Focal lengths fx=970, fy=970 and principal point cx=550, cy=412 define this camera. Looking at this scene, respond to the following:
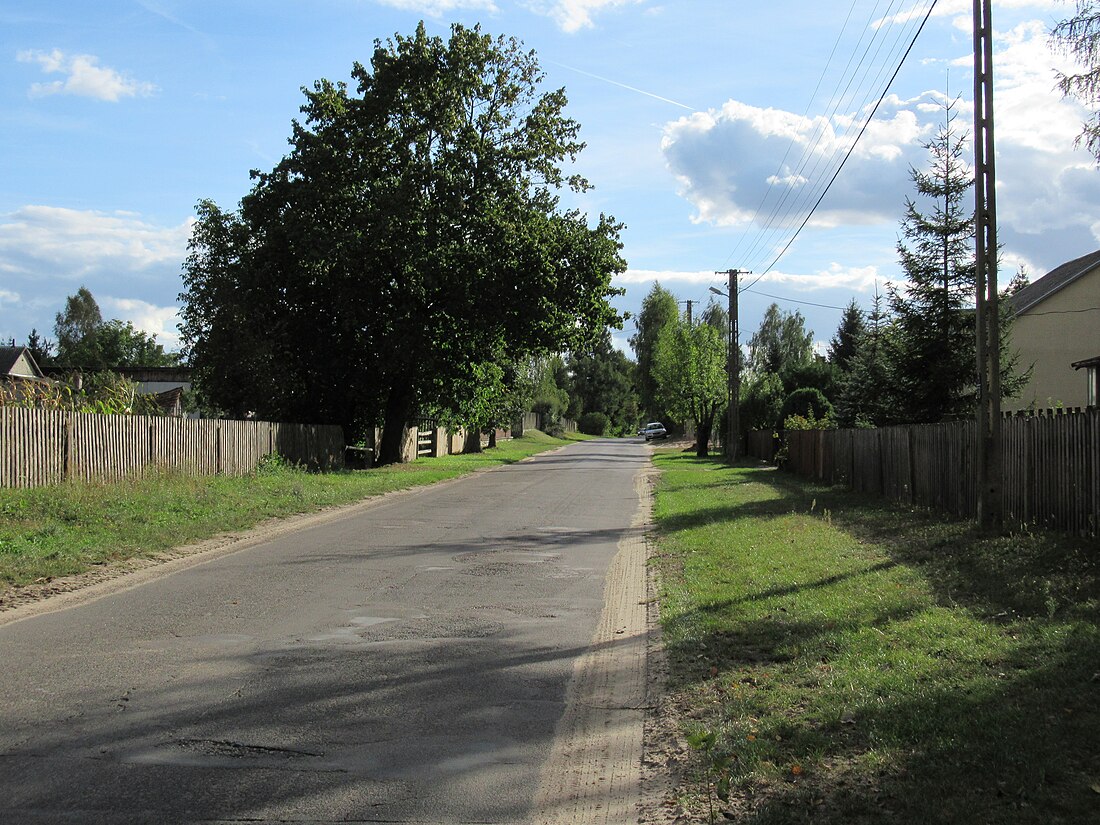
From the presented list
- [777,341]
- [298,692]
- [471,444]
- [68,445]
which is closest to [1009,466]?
[298,692]

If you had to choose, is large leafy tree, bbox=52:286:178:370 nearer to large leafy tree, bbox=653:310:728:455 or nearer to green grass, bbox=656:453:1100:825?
large leafy tree, bbox=653:310:728:455

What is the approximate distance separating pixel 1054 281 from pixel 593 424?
10011 centimetres

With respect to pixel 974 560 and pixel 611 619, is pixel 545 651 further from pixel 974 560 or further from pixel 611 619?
pixel 974 560

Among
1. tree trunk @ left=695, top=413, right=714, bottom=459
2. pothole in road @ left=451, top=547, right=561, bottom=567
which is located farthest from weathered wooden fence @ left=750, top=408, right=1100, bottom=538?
tree trunk @ left=695, top=413, right=714, bottom=459

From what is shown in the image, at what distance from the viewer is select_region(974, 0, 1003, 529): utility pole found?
13625 mm

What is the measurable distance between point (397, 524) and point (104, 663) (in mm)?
9869

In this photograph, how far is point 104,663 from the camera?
6754 millimetres

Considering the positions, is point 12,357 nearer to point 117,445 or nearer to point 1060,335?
point 117,445

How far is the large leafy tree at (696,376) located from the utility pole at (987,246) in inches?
1656

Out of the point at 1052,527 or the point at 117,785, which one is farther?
the point at 1052,527

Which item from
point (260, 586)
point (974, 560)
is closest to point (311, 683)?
point (260, 586)

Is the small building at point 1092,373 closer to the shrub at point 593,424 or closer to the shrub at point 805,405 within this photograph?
the shrub at point 805,405

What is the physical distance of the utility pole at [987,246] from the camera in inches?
536

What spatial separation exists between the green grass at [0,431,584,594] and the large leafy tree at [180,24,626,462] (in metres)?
10.4
